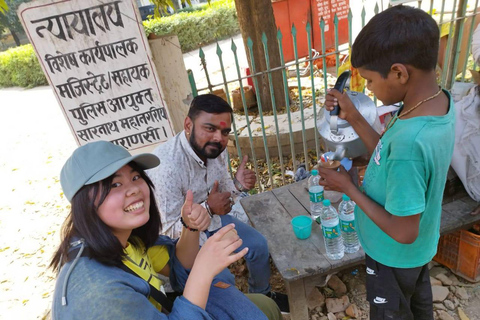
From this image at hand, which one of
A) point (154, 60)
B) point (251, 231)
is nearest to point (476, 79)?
point (251, 231)

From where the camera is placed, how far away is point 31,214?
4.68 m

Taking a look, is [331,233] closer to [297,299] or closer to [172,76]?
[297,299]

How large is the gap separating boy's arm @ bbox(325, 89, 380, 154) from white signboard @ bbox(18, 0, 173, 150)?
1.52 m

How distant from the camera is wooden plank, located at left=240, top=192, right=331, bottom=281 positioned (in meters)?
1.82

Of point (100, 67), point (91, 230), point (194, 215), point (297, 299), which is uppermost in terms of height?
point (100, 67)

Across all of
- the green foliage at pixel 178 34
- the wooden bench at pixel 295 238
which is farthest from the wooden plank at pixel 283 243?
the green foliage at pixel 178 34

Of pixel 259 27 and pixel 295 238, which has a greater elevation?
pixel 259 27

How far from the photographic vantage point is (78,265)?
1.15 metres

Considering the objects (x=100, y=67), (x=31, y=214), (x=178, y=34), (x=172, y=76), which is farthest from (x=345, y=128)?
(x=178, y=34)

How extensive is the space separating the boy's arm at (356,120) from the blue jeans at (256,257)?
3.92 ft

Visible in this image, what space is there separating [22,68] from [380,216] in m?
19.1

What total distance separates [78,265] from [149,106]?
64.4 inches

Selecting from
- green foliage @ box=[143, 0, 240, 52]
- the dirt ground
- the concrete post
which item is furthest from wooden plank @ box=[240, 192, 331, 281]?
green foliage @ box=[143, 0, 240, 52]

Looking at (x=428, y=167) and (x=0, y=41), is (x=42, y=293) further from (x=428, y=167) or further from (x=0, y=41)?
(x=0, y=41)
